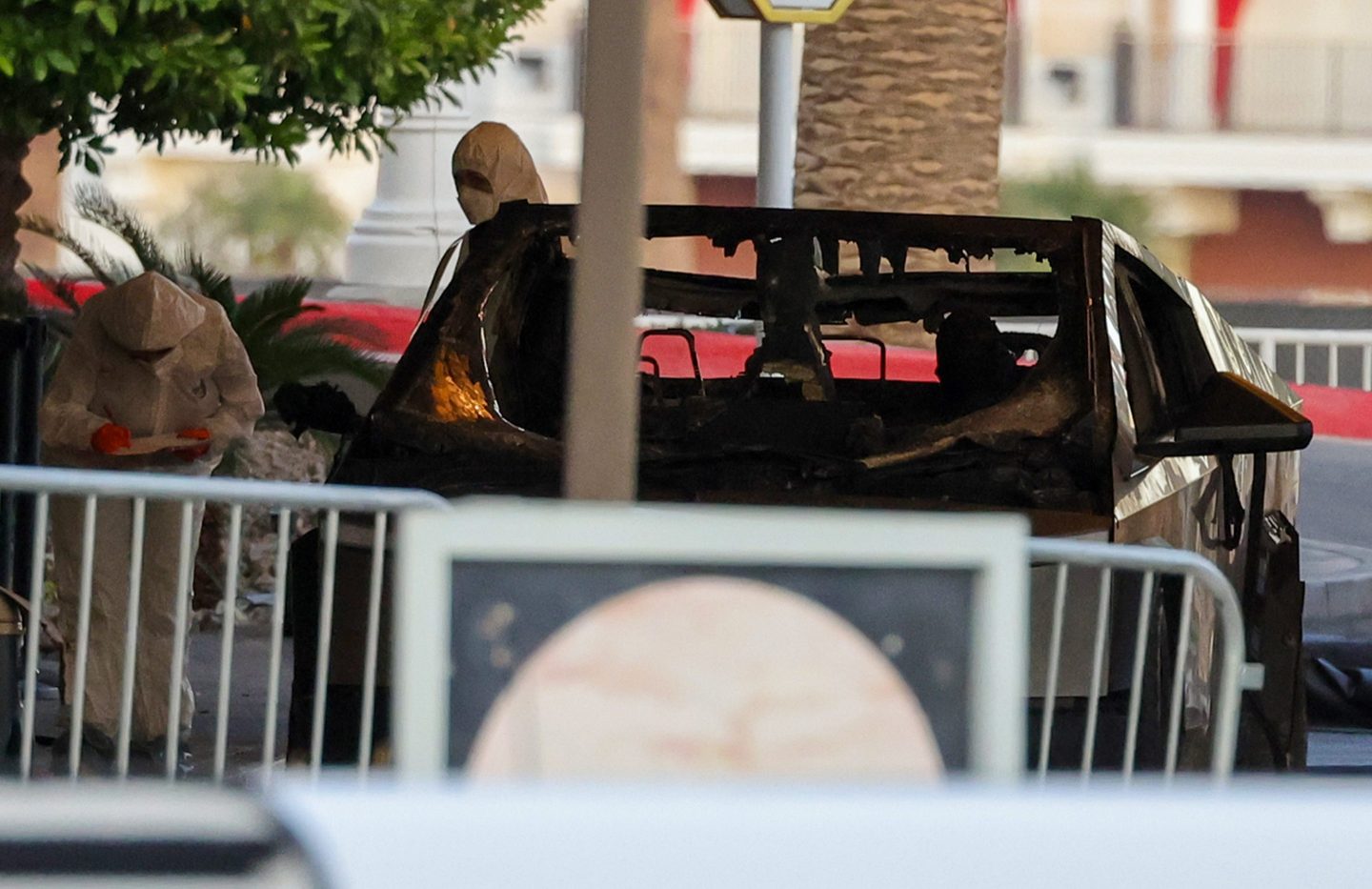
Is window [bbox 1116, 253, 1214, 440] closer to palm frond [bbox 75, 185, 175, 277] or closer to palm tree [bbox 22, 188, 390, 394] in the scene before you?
palm tree [bbox 22, 188, 390, 394]

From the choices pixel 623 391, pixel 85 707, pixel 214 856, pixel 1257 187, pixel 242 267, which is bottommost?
pixel 85 707

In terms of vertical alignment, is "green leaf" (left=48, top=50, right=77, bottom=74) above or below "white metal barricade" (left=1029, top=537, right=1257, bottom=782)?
above

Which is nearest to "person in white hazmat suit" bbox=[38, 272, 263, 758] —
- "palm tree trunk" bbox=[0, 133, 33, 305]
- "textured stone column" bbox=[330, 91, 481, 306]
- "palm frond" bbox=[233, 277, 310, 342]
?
"palm tree trunk" bbox=[0, 133, 33, 305]

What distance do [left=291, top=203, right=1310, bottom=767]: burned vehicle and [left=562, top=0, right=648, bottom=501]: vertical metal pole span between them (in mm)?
1996

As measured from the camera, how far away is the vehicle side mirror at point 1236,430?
17.6 feet

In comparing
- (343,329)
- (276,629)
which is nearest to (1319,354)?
(343,329)

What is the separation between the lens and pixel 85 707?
6.91m

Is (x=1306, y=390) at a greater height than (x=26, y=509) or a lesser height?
greater

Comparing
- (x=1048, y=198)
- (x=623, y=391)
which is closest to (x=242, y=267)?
(x=1048, y=198)

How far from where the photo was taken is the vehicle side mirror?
538 cm

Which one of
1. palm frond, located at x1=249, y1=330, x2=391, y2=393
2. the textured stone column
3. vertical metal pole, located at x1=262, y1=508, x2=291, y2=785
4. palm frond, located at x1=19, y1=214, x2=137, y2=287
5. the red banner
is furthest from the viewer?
the red banner

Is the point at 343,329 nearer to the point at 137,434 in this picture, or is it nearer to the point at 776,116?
the point at 776,116

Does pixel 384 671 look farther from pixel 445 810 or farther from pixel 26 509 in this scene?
pixel 26 509

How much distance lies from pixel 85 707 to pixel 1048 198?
81.9ft
